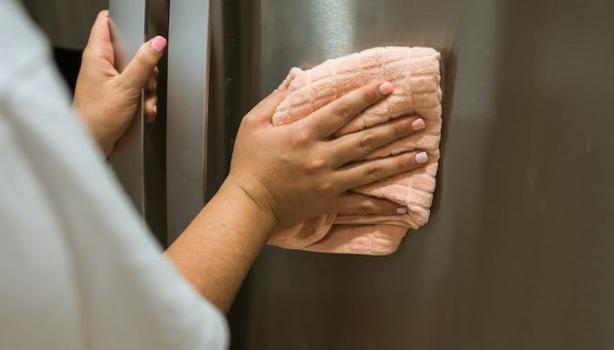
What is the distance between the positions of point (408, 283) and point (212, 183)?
253 mm

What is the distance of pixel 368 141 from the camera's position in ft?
1.96

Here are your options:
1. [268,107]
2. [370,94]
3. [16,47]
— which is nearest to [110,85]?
[268,107]

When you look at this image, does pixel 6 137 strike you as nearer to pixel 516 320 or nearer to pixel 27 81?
pixel 27 81

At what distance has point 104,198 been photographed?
0.26m

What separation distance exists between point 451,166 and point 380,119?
0.29 ft

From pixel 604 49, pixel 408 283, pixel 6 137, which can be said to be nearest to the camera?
pixel 6 137

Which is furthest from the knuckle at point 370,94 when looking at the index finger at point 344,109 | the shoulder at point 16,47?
the shoulder at point 16,47

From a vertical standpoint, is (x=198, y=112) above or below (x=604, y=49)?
below

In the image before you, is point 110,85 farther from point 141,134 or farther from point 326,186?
point 326,186

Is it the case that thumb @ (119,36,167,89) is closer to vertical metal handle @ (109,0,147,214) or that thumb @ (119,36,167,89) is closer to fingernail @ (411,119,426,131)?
vertical metal handle @ (109,0,147,214)

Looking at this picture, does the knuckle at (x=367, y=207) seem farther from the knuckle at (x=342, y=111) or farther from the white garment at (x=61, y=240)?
the white garment at (x=61, y=240)

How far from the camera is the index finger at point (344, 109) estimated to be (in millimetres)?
579

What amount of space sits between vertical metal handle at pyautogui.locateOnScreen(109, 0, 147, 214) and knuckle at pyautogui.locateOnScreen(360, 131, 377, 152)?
262 millimetres

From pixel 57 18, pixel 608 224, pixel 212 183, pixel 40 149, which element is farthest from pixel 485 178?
pixel 57 18
